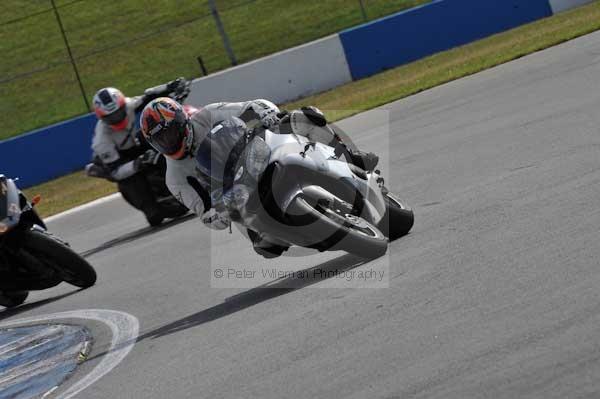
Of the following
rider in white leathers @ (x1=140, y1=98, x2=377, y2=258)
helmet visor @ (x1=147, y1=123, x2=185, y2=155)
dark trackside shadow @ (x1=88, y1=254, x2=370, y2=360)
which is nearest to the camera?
dark trackside shadow @ (x1=88, y1=254, x2=370, y2=360)

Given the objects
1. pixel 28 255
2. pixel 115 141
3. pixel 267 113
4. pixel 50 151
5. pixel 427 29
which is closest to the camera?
pixel 267 113

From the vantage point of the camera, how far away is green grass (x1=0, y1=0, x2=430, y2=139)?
80.4 feet

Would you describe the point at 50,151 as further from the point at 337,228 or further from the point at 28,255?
the point at 337,228

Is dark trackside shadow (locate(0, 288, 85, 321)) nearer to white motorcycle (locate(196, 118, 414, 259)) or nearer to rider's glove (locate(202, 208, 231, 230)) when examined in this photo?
rider's glove (locate(202, 208, 231, 230))

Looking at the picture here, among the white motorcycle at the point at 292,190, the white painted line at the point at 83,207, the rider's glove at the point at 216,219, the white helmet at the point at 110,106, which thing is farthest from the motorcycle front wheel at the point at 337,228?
the white painted line at the point at 83,207

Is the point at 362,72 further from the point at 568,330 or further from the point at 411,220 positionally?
the point at 568,330

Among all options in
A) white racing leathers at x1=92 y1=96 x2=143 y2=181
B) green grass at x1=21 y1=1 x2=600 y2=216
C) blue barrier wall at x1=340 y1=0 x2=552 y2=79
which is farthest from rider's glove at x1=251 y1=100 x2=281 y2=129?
blue barrier wall at x1=340 y1=0 x2=552 y2=79

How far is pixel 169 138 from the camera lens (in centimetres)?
879

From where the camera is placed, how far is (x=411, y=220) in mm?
8680

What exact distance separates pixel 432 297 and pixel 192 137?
9.91 feet

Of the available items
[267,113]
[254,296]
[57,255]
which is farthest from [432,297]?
[57,255]

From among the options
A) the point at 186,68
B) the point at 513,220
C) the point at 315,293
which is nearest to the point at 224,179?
the point at 315,293

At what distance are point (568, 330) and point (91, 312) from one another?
5545 millimetres

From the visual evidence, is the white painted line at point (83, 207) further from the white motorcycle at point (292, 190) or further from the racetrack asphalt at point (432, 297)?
the white motorcycle at point (292, 190)
